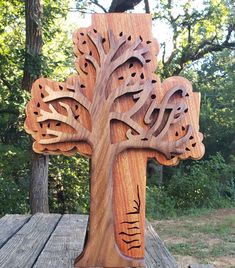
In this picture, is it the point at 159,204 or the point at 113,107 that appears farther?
the point at 159,204

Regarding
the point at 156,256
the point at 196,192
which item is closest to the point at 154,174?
the point at 196,192

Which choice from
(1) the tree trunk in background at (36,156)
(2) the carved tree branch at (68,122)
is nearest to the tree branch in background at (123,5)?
(1) the tree trunk in background at (36,156)

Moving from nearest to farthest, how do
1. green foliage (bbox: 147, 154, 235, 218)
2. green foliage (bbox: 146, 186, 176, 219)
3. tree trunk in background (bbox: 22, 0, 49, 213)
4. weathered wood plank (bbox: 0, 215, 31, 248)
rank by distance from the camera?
1. weathered wood plank (bbox: 0, 215, 31, 248)
2. tree trunk in background (bbox: 22, 0, 49, 213)
3. green foliage (bbox: 146, 186, 176, 219)
4. green foliage (bbox: 147, 154, 235, 218)

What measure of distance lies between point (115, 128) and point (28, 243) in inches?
29.7

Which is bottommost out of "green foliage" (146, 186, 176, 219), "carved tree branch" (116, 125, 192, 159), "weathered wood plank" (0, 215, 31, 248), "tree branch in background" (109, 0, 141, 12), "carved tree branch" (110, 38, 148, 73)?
"green foliage" (146, 186, 176, 219)

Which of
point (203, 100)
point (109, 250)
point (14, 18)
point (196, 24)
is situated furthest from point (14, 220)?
point (203, 100)

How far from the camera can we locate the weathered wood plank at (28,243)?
190cm

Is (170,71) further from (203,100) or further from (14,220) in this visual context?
(14,220)

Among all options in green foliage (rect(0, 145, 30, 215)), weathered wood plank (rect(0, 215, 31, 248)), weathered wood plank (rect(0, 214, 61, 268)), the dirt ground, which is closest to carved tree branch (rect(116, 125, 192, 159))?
weathered wood plank (rect(0, 214, 61, 268))

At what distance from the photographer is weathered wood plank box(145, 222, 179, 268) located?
189cm

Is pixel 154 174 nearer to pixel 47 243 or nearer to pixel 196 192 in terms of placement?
pixel 196 192

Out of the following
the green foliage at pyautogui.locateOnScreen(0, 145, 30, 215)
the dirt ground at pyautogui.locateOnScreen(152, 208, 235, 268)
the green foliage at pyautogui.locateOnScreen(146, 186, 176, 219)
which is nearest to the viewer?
the dirt ground at pyautogui.locateOnScreen(152, 208, 235, 268)

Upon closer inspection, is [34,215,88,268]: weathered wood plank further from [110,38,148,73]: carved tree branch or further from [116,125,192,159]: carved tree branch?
[110,38,148,73]: carved tree branch

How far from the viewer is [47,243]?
2.25 m
